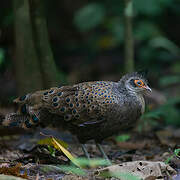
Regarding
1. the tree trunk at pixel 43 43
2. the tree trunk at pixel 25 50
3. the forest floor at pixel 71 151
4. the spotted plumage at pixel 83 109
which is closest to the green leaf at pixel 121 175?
the forest floor at pixel 71 151

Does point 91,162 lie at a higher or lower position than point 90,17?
lower

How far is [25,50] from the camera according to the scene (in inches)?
258

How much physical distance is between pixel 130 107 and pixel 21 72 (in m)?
2.53

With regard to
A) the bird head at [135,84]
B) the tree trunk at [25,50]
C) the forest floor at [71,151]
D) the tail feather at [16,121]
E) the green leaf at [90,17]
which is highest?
the green leaf at [90,17]

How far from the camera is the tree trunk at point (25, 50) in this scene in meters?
6.42

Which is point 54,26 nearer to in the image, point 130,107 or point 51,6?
point 51,6

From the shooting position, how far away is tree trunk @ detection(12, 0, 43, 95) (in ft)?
21.1

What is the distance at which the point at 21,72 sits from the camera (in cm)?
687

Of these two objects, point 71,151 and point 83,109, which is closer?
point 83,109

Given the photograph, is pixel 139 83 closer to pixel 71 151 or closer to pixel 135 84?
pixel 135 84

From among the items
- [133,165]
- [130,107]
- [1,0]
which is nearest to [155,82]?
[1,0]

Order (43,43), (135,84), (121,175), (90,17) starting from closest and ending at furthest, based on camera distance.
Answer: (121,175) → (135,84) → (43,43) → (90,17)

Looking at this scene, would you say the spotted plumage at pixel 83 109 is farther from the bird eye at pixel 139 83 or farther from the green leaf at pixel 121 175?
the green leaf at pixel 121 175

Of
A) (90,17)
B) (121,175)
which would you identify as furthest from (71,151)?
(90,17)
